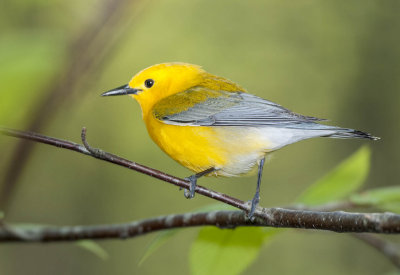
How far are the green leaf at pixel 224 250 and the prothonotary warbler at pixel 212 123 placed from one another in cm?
39

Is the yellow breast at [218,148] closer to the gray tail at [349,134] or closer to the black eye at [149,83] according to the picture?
the gray tail at [349,134]

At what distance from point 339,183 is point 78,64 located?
1.78 metres

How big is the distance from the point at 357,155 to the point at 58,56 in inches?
78.7

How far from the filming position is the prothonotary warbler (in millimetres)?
3289

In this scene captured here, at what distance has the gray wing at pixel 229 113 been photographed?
3.46m

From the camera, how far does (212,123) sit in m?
3.54

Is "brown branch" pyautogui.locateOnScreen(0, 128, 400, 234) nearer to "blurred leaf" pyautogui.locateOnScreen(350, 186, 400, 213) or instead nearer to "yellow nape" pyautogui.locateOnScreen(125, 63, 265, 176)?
"blurred leaf" pyautogui.locateOnScreen(350, 186, 400, 213)

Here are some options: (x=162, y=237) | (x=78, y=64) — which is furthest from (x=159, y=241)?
(x=78, y=64)

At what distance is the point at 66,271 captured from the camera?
32.4ft

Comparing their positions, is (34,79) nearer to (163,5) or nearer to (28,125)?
(28,125)

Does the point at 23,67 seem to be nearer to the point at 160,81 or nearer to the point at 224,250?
the point at 224,250

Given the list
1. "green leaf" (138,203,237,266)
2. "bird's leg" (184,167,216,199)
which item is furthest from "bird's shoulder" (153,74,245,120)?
"green leaf" (138,203,237,266)

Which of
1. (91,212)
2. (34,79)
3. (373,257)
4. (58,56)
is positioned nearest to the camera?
(34,79)

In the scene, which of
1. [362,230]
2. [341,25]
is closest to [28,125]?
[362,230]
